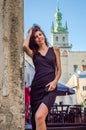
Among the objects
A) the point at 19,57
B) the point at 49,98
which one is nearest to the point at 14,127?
the point at 49,98

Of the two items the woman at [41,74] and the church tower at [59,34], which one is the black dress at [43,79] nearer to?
the woman at [41,74]

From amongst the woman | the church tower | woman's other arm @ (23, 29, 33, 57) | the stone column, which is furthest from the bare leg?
the church tower

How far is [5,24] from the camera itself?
3301mm

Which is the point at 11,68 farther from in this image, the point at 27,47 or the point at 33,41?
the point at 33,41

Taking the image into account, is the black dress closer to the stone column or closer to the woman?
the woman

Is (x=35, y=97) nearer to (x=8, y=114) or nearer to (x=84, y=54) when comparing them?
(x=8, y=114)

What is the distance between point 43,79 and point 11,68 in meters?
0.31

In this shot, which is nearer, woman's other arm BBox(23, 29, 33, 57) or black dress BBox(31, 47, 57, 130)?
black dress BBox(31, 47, 57, 130)

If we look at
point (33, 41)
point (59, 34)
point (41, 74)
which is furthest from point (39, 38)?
A: point (59, 34)

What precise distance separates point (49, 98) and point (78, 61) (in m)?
82.6

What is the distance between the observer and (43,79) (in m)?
3.37

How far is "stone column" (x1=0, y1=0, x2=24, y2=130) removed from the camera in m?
3.25

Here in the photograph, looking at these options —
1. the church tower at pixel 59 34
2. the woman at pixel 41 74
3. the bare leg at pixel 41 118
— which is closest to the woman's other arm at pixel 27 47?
the woman at pixel 41 74

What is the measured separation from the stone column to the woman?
126 mm
